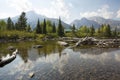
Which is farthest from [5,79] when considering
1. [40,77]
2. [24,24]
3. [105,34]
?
[105,34]

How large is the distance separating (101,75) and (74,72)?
399 centimetres

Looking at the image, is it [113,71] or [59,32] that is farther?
[59,32]

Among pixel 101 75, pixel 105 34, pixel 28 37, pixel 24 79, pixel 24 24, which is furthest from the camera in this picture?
pixel 105 34

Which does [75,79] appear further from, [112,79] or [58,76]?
[112,79]

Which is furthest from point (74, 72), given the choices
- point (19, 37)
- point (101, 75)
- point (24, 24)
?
point (24, 24)

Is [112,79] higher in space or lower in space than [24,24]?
lower

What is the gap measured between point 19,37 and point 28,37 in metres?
7.59

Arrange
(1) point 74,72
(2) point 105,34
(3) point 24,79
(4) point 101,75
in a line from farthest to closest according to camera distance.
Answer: (2) point 105,34 < (1) point 74,72 < (4) point 101,75 < (3) point 24,79

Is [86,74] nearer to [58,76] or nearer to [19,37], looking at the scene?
[58,76]

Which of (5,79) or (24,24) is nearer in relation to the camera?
(5,79)

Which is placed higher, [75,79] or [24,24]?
[24,24]

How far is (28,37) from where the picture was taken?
98.8m

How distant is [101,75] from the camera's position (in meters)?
21.3

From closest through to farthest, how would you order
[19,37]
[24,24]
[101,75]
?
[101,75], [19,37], [24,24]
